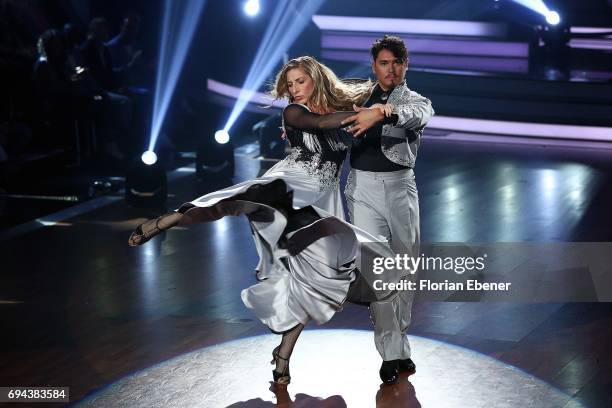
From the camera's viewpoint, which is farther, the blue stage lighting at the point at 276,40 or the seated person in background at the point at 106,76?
the blue stage lighting at the point at 276,40

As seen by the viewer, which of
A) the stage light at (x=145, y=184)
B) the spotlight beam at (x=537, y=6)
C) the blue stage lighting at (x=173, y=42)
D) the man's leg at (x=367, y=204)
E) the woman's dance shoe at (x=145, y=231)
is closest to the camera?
the woman's dance shoe at (x=145, y=231)

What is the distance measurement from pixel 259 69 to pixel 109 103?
3.30m

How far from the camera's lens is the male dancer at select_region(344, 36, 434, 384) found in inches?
167

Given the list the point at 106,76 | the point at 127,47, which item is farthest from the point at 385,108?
the point at 127,47

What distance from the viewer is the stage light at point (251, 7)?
41.7 feet

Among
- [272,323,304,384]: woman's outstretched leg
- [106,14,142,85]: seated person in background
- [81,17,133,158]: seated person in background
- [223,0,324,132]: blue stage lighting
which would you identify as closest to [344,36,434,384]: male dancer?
[272,323,304,384]: woman's outstretched leg

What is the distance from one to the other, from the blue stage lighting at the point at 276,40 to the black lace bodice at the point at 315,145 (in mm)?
8204

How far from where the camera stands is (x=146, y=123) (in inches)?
404

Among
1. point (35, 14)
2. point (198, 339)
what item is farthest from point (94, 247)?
point (35, 14)

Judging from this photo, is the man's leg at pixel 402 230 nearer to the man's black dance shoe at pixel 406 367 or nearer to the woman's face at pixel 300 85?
the man's black dance shoe at pixel 406 367

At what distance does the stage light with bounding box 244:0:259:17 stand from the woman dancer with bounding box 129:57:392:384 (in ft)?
28.5

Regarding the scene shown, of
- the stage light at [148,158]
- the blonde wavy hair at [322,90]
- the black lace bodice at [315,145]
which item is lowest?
the stage light at [148,158]

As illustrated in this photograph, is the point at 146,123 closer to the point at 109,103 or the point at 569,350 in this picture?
the point at 109,103

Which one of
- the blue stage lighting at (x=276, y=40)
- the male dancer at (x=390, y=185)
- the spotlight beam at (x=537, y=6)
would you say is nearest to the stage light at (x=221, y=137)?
the blue stage lighting at (x=276, y=40)
